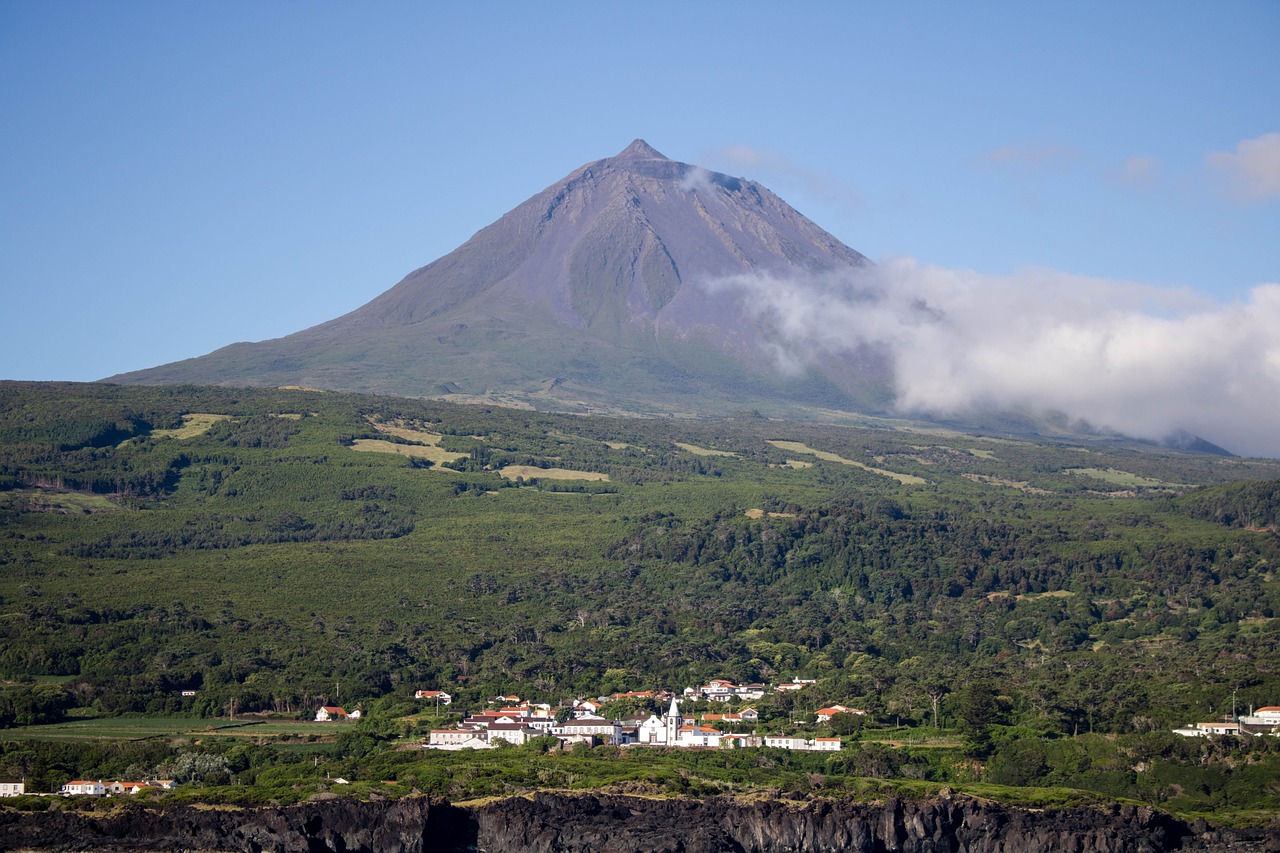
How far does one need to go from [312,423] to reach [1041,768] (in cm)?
10082

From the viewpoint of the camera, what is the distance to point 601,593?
122438mm

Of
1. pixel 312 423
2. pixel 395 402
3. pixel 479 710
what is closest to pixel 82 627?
pixel 479 710

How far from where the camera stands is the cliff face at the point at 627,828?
63406mm

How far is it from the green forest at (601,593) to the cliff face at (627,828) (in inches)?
113

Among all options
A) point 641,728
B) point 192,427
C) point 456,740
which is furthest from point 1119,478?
point 456,740

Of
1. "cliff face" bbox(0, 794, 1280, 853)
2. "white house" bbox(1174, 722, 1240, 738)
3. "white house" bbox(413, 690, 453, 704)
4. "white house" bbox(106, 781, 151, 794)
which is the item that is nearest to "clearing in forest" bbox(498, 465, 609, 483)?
"white house" bbox(413, 690, 453, 704)

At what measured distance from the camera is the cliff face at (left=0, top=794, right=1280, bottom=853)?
6341cm

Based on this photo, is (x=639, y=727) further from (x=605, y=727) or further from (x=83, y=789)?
(x=83, y=789)

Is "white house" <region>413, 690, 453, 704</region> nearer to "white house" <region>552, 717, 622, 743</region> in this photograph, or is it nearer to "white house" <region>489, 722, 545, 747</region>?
"white house" <region>489, 722, 545, 747</region>

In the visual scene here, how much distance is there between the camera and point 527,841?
215 feet

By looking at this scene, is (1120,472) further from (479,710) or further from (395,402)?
(479,710)

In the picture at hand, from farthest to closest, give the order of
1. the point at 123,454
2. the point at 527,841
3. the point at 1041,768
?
the point at 123,454 < the point at 1041,768 < the point at 527,841

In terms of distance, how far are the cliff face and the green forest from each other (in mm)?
2878

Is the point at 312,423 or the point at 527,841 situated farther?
the point at 312,423
